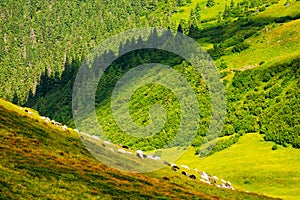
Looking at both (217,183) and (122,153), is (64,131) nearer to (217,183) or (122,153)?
(122,153)

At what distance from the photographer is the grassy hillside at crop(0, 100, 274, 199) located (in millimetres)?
48625

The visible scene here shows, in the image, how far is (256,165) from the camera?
13788cm

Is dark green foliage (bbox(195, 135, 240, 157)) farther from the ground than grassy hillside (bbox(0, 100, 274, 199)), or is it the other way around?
dark green foliage (bbox(195, 135, 240, 157))

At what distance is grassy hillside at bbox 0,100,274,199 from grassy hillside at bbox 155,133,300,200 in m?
32.2

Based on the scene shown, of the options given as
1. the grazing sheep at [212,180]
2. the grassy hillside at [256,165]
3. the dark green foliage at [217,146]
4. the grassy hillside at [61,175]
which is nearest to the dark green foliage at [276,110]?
the grassy hillside at [256,165]

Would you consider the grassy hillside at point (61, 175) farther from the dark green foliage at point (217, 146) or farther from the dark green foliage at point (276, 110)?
the dark green foliage at point (217, 146)

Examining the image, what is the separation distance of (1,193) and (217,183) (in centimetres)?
4938

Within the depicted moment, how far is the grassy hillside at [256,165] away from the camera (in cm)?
11374

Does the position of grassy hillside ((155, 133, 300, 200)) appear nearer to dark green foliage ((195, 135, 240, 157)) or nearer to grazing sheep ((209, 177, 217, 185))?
dark green foliage ((195, 135, 240, 157))

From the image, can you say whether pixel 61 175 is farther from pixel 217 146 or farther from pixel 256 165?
pixel 217 146

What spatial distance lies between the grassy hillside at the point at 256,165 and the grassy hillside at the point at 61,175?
32.2m

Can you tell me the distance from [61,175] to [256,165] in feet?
300

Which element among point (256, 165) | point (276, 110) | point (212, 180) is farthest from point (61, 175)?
point (276, 110)

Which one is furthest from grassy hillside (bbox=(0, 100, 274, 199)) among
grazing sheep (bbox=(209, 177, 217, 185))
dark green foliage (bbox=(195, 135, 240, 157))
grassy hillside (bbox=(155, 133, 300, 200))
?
dark green foliage (bbox=(195, 135, 240, 157))
